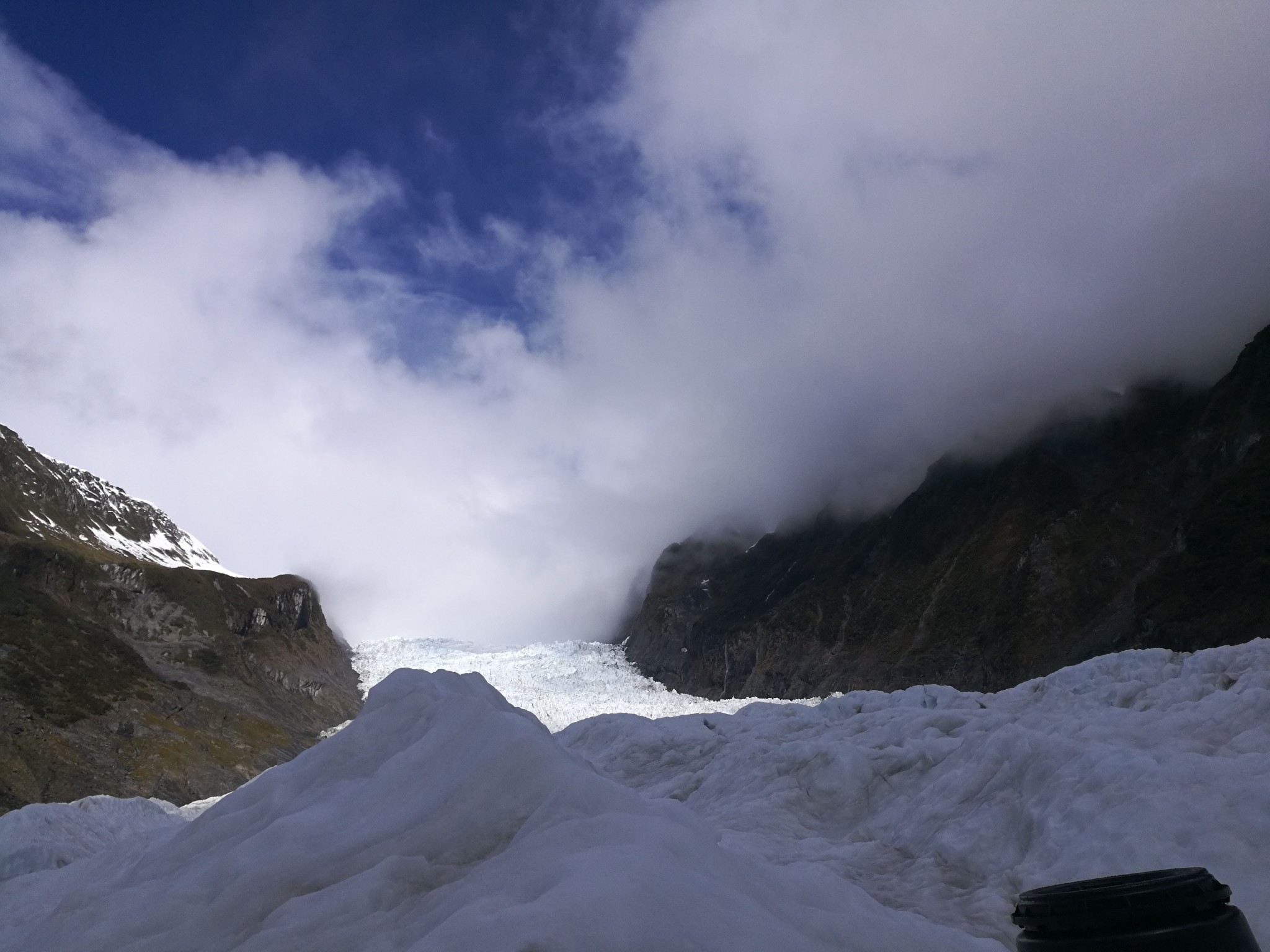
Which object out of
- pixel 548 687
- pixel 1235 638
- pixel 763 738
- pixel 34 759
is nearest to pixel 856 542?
pixel 548 687

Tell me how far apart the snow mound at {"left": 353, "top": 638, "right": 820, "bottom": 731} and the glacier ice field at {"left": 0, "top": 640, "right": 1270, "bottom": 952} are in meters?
59.0

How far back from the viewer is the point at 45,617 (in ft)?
233

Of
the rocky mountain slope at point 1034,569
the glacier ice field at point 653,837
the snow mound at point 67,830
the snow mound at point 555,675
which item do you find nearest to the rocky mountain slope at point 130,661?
the snow mound at point 555,675

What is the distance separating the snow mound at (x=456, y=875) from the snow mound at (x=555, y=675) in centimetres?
6438

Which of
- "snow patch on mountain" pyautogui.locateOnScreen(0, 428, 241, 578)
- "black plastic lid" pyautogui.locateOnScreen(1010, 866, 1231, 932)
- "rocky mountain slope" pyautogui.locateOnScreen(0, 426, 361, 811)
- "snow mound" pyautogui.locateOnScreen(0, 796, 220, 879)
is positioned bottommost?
"black plastic lid" pyautogui.locateOnScreen(1010, 866, 1231, 932)

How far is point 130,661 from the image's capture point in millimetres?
73188

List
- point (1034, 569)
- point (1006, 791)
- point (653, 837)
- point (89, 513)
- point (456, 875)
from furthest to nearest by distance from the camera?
point (89, 513) → point (1034, 569) → point (1006, 791) → point (456, 875) → point (653, 837)

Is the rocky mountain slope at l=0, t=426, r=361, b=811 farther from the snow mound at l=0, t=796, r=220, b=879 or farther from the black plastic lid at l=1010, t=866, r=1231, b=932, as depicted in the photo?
the black plastic lid at l=1010, t=866, r=1231, b=932

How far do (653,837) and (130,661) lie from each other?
83846 millimetres

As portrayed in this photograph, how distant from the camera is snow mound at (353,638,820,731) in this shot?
80.4 meters

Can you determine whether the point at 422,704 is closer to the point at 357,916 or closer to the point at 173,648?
the point at 357,916

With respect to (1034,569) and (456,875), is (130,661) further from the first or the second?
(1034,569)

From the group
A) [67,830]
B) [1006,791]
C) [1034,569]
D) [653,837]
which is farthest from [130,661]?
[1034,569]

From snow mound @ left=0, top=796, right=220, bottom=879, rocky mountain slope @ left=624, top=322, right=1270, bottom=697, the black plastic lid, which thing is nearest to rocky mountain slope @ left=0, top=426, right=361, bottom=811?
snow mound @ left=0, top=796, right=220, bottom=879
